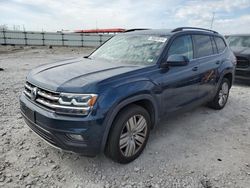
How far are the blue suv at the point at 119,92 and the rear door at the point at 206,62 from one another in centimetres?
2

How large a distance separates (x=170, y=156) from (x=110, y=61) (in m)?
1.69

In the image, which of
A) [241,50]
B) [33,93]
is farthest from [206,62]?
[241,50]

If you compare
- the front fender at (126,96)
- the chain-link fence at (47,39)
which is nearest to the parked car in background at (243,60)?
the front fender at (126,96)

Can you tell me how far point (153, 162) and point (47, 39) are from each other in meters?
23.0

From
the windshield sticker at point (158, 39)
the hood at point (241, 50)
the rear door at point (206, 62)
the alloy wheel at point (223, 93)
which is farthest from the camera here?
the hood at point (241, 50)

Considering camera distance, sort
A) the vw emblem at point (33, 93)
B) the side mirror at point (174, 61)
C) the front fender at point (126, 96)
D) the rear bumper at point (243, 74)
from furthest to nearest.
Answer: the rear bumper at point (243, 74) → the side mirror at point (174, 61) → the vw emblem at point (33, 93) → the front fender at point (126, 96)

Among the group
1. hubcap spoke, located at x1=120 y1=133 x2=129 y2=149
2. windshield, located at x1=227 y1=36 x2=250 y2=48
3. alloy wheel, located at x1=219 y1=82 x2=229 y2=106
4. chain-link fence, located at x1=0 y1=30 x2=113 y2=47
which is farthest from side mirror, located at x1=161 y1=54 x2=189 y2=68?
chain-link fence, located at x1=0 y1=30 x2=113 y2=47

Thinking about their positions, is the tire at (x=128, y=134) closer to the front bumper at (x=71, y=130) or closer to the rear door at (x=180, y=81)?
the front bumper at (x=71, y=130)

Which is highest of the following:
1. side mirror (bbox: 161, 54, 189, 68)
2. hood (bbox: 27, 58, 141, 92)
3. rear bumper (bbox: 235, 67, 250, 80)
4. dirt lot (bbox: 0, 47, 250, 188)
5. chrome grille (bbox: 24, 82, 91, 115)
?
side mirror (bbox: 161, 54, 189, 68)

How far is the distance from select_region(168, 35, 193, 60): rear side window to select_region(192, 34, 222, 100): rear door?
0.52 feet

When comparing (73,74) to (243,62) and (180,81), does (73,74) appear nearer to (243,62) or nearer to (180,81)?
A: (180,81)

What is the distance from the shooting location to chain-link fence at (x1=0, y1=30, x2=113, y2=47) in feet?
73.5

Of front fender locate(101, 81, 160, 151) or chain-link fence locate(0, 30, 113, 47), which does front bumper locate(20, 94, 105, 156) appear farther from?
chain-link fence locate(0, 30, 113, 47)

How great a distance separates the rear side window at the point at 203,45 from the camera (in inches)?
164
